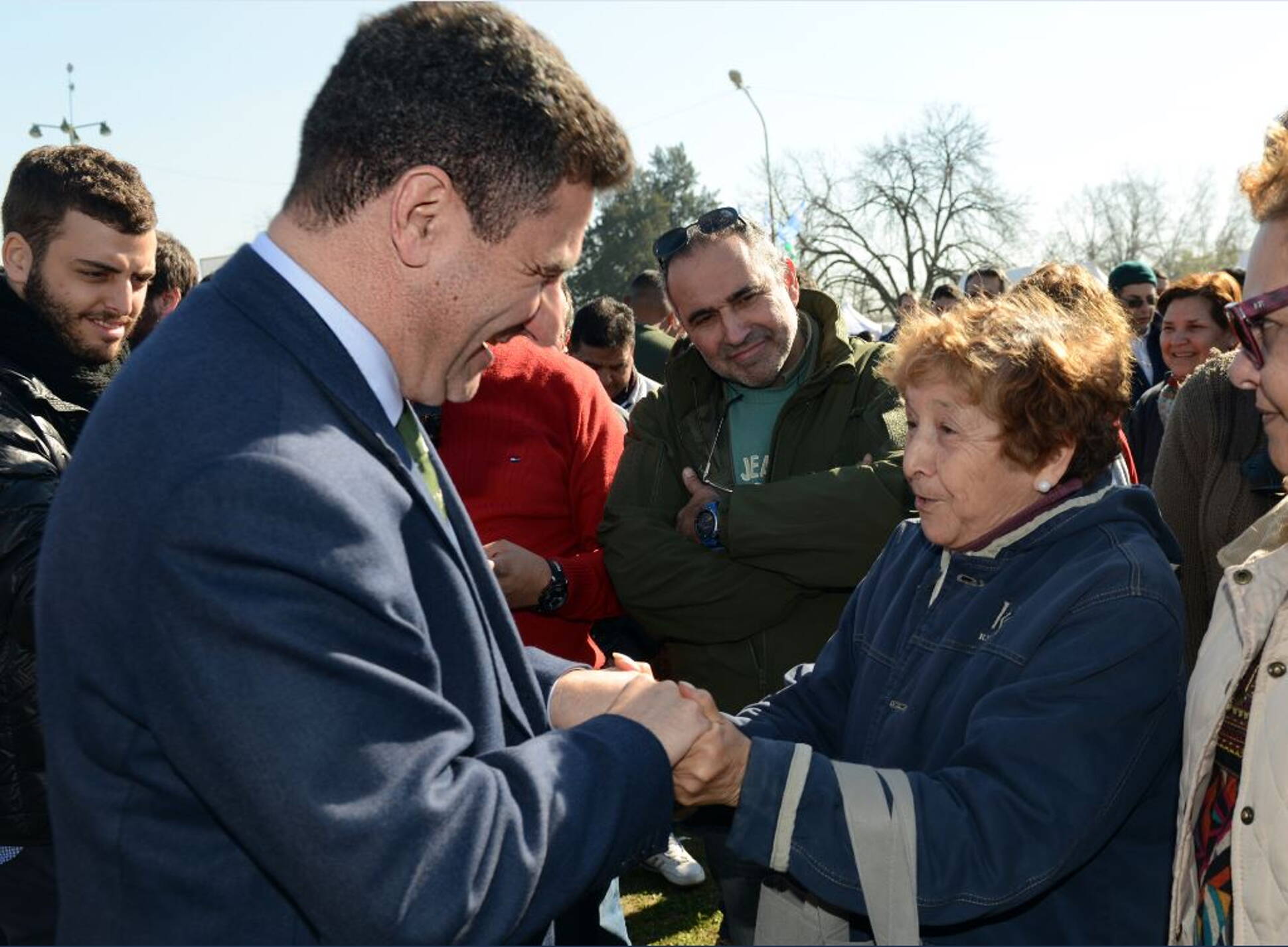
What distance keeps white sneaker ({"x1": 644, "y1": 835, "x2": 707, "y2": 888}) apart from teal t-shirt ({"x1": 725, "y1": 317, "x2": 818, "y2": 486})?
240 cm

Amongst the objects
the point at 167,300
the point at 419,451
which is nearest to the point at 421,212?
the point at 419,451

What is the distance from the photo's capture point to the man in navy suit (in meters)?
1.48

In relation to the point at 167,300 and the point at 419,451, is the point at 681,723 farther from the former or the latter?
the point at 167,300

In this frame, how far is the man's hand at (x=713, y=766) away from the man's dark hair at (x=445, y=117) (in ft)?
3.19

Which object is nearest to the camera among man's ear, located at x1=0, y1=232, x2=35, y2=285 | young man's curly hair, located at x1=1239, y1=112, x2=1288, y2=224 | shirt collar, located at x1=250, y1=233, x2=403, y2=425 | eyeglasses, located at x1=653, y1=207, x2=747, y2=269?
shirt collar, located at x1=250, y1=233, x2=403, y2=425

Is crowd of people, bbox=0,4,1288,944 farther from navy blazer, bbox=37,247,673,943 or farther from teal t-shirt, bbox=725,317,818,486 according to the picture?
teal t-shirt, bbox=725,317,818,486

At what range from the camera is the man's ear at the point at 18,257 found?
3.58 metres

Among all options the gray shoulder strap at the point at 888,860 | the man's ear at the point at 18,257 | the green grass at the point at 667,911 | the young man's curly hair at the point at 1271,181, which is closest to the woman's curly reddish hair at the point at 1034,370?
the young man's curly hair at the point at 1271,181

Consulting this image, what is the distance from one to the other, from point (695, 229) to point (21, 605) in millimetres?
2395

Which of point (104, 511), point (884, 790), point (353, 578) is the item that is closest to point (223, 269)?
point (104, 511)

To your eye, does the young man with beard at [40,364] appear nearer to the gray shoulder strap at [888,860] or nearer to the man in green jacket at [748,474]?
the man in green jacket at [748,474]

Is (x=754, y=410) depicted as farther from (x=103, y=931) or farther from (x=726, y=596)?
(x=103, y=931)

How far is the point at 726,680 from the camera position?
3799 mm

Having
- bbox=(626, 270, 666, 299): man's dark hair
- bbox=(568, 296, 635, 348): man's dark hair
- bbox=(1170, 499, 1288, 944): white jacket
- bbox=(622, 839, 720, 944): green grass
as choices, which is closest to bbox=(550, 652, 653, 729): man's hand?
bbox=(1170, 499, 1288, 944): white jacket
